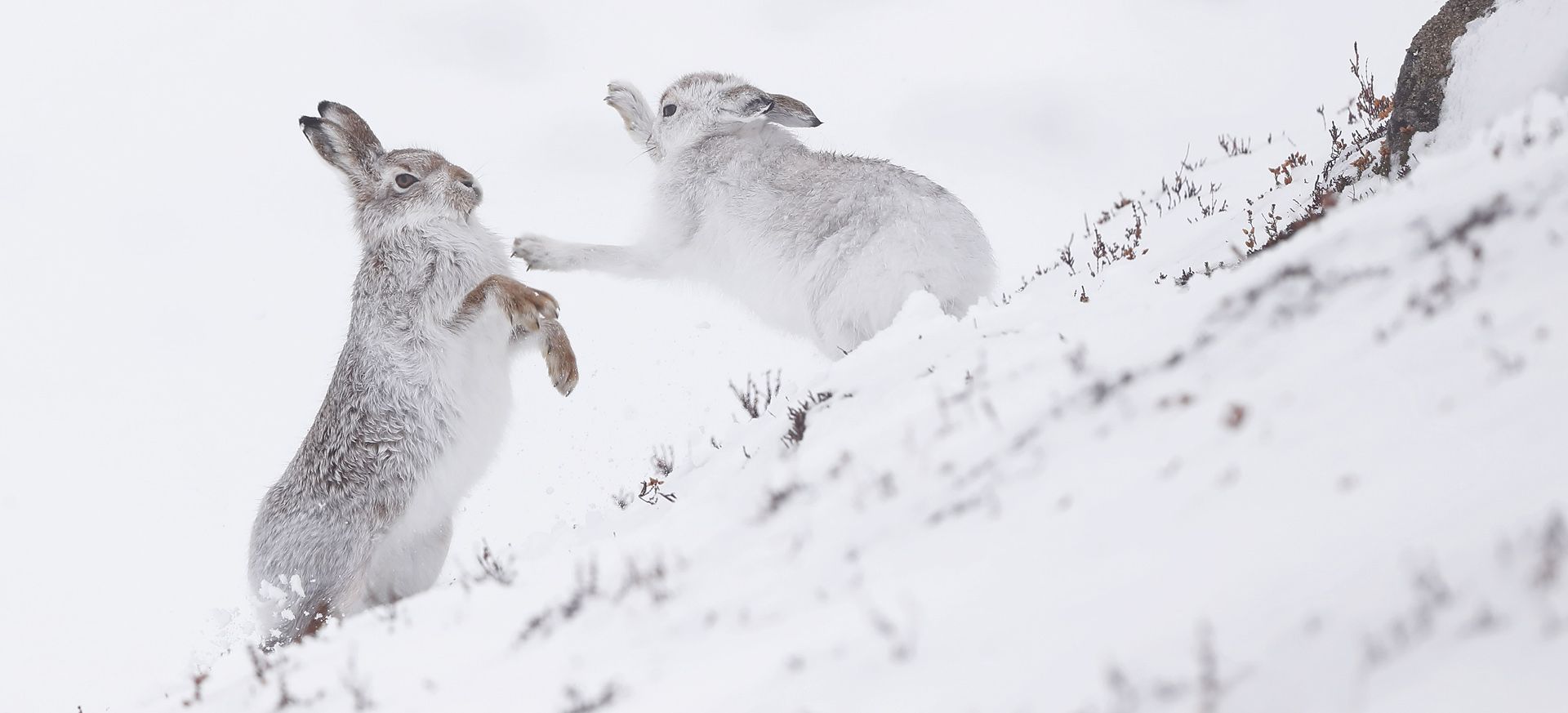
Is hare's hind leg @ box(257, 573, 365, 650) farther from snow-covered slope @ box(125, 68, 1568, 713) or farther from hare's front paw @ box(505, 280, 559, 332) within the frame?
hare's front paw @ box(505, 280, 559, 332)

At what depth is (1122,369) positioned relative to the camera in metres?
3.72

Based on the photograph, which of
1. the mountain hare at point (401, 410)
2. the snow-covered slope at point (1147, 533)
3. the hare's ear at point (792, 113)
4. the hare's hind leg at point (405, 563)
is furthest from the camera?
the hare's ear at point (792, 113)

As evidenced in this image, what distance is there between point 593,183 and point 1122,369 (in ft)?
69.3

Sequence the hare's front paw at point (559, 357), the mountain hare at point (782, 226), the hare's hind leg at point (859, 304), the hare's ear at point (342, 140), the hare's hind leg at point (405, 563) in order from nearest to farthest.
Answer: the hare's front paw at point (559, 357) → the hare's hind leg at point (405, 563) → the hare's hind leg at point (859, 304) → the mountain hare at point (782, 226) → the hare's ear at point (342, 140)

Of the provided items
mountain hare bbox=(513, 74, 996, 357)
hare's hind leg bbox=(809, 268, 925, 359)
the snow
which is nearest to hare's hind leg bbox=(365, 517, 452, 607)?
mountain hare bbox=(513, 74, 996, 357)

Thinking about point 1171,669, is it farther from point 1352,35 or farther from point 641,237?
point 1352,35

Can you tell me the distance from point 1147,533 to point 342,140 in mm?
5740

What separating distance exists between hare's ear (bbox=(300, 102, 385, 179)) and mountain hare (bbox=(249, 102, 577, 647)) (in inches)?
1.0

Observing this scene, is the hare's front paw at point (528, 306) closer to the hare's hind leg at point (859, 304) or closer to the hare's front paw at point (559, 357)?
the hare's front paw at point (559, 357)

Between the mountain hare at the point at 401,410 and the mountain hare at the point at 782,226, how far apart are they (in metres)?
0.83

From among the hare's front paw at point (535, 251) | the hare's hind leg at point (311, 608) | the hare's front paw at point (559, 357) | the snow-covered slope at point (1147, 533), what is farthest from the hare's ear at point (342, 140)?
the snow-covered slope at point (1147, 533)

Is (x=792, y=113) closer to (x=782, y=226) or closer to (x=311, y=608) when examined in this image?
(x=782, y=226)

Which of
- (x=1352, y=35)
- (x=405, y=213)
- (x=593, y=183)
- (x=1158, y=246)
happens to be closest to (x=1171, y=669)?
(x=405, y=213)

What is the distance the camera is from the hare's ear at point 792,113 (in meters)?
7.98
